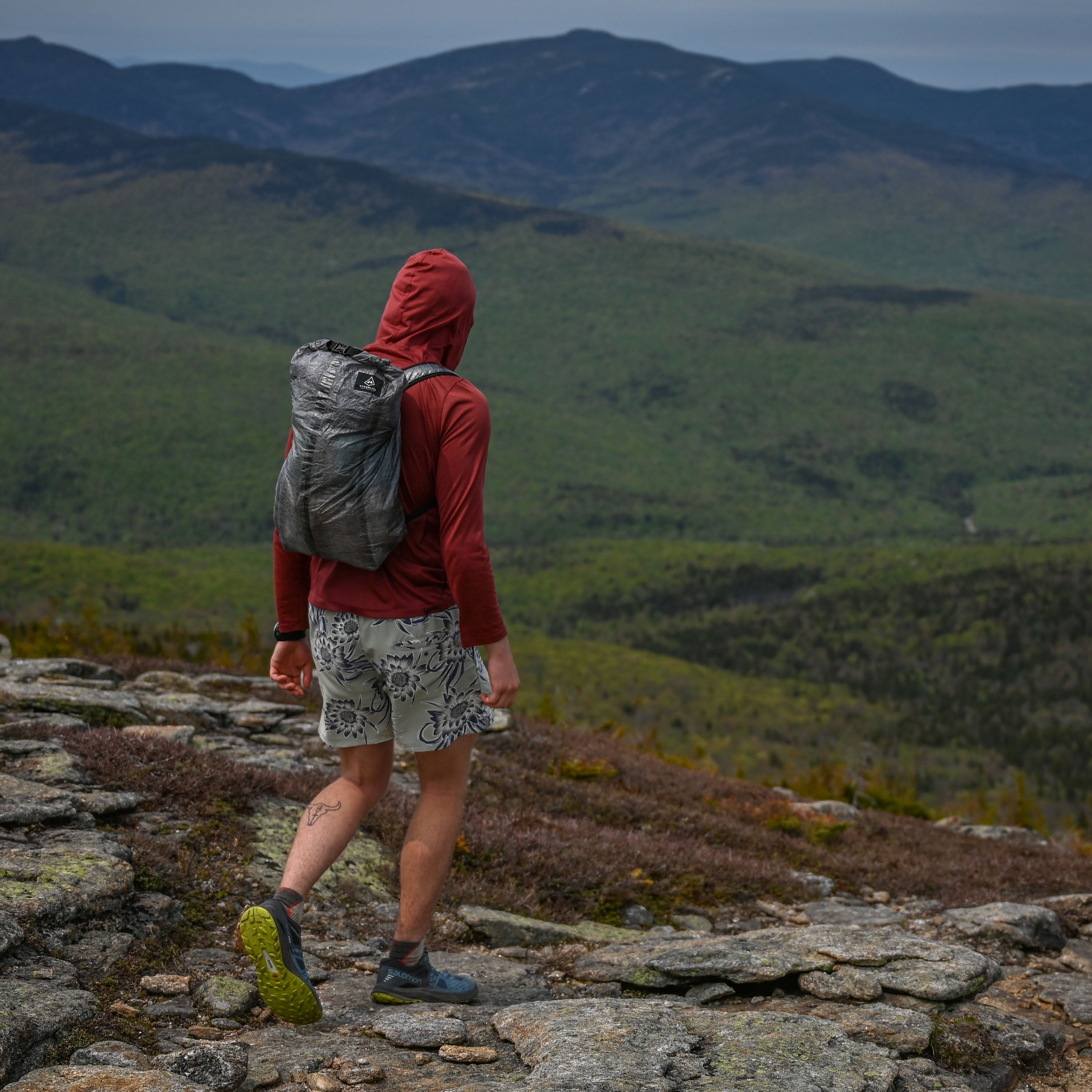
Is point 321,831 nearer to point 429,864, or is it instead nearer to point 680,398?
point 429,864

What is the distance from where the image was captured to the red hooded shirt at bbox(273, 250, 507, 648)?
417 centimetres

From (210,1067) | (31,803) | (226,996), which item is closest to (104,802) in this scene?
(31,803)

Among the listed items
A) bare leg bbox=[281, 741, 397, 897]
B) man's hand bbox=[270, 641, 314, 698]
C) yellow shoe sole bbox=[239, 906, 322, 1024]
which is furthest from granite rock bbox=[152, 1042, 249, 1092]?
man's hand bbox=[270, 641, 314, 698]

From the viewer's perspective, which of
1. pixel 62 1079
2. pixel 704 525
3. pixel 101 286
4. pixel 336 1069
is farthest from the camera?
pixel 101 286

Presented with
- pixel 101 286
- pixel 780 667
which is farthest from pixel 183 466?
pixel 101 286

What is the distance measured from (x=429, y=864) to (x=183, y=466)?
11966cm

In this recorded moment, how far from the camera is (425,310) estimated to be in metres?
4.42

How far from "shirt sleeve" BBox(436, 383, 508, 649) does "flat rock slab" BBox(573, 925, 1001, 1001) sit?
195 centimetres

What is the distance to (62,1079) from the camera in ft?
11.6

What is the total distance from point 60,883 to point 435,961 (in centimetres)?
172

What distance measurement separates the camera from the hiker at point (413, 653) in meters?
4.17

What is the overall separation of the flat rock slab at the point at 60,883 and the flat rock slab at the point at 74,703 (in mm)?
2496

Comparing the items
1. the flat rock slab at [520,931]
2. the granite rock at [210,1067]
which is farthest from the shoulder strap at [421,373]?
the flat rock slab at [520,931]

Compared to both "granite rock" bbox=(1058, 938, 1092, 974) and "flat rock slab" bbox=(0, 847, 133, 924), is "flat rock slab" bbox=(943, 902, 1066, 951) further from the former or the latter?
"flat rock slab" bbox=(0, 847, 133, 924)
